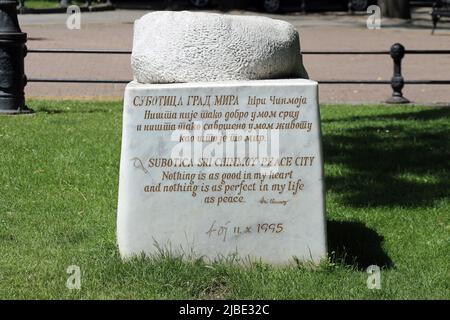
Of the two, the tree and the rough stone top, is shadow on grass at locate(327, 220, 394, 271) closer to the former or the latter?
the rough stone top

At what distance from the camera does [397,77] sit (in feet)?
44.8

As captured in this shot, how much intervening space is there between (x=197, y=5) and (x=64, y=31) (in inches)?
387

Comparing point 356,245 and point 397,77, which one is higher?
point 356,245

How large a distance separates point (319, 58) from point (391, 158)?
32.7 feet

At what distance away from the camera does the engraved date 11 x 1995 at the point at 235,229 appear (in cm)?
605

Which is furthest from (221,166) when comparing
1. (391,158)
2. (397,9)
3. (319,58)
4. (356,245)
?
(397,9)

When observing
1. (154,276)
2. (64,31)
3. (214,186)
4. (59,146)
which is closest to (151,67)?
(214,186)

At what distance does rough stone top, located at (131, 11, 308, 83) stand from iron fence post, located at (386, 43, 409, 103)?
764 cm

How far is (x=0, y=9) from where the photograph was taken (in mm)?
11961

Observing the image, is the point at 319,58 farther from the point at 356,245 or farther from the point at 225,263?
the point at 225,263

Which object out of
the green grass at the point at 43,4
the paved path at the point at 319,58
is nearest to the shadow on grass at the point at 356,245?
the paved path at the point at 319,58
